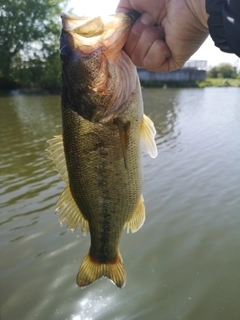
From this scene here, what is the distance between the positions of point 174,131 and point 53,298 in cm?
922

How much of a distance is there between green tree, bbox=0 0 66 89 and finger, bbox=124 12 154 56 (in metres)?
31.2

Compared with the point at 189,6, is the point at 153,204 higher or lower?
lower

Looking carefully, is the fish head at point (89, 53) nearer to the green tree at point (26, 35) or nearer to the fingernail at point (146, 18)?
the fingernail at point (146, 18)

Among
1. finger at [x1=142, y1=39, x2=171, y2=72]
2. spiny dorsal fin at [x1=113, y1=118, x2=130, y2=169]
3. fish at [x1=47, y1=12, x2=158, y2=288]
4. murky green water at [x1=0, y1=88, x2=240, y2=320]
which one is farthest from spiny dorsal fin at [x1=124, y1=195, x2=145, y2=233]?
murky green water at [x1=0, y1=88, x2=240, y2=320]

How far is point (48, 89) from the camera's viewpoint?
31.6m

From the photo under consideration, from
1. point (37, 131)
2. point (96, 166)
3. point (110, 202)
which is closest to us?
point (96, 166)

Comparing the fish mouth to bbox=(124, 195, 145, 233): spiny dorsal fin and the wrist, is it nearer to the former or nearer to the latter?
the wrist

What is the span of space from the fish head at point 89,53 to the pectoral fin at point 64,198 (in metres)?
0.43

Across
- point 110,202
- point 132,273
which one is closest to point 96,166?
point 110,202

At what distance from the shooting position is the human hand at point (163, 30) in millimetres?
1899

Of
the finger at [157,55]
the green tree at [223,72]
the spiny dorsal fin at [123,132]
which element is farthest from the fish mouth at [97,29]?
the green tree at [223,72]

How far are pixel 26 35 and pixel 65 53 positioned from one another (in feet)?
109

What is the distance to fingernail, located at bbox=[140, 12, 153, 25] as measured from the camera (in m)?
1.94

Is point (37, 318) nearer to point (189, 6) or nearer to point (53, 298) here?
point (53, 298)
